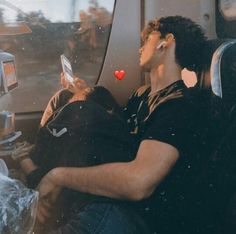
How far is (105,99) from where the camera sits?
175 centimetres

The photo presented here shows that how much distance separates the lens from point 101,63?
6.09 feet

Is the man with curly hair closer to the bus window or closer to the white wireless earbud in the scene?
the white wireless earbud

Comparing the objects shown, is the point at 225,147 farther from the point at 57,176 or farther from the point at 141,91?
the point at 57,176

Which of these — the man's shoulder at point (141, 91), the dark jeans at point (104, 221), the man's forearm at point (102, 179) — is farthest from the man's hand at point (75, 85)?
the dark jeans at point (104, 221)

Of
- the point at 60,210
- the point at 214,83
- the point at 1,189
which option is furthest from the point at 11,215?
the point at 214,83

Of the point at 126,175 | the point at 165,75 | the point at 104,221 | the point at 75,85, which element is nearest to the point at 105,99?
the point at 75,85

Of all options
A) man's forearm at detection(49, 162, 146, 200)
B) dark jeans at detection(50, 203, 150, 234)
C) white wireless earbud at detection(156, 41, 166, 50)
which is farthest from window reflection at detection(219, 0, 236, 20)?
dark jeans at detection(50, 203, 150, 234)

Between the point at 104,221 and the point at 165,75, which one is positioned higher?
the point at 165,75

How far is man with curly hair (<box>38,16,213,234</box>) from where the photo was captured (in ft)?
5.04

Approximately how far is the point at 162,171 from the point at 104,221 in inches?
9.2

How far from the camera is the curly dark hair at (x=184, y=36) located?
168cm

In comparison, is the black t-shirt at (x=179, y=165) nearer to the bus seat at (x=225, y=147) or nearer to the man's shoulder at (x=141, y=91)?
the bus seat at (x=225, y=147)

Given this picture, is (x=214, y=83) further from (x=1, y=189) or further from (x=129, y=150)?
(x=1, y=189)

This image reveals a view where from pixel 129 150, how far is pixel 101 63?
1.35 feet
